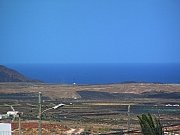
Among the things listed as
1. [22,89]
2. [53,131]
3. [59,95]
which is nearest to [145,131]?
[53,131]

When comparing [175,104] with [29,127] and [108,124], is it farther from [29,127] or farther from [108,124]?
[29,127]

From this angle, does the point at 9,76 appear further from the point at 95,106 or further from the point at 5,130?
the point at 5,130

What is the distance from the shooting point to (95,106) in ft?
247

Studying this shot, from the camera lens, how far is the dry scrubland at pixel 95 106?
173 ft

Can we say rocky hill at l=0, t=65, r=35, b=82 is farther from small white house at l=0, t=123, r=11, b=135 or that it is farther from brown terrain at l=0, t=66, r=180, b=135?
small white house at l=0, t=123, r=11, b=135

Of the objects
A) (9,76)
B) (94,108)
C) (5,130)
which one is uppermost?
(9,76)

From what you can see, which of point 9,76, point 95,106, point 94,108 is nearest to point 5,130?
point 94,108

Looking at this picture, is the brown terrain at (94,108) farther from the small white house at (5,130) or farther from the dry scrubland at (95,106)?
the small white house at (5,130)

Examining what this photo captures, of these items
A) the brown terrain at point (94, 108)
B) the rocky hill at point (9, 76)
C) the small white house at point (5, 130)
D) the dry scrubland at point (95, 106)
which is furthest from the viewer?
the rocky hill at point (9, 76)

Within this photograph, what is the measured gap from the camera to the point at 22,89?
342ft

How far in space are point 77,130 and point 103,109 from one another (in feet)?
76.1

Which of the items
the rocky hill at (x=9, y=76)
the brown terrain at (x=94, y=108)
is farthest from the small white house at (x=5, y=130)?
the rocky hill at (x=9, y=76)

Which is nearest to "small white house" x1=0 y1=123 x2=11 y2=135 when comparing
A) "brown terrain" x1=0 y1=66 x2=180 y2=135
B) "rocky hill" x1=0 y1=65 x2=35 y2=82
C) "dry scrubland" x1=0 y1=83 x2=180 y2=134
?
"brown terrain" x1=0 y1=66 x2=180 y2=135

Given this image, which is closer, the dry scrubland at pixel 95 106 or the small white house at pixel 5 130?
the small white house at pixel 5 130
